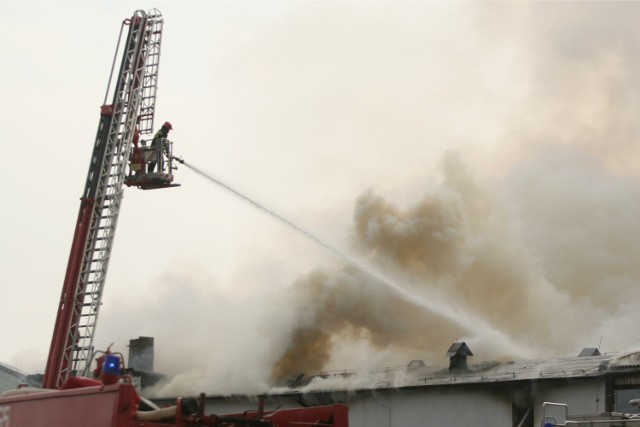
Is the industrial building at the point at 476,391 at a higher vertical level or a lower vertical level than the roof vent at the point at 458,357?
lower

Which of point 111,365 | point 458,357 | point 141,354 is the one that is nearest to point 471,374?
point 458,357

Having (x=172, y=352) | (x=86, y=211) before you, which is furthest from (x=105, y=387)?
(x=172, y=352)

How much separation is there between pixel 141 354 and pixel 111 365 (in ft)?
102

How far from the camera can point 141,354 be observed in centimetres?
4509

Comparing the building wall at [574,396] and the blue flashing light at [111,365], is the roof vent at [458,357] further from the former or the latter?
the blue flashing light at [111,365]

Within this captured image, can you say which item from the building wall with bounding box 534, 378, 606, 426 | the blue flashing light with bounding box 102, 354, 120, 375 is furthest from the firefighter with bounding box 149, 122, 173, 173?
the blue flashing light with bounding box 102, 354, 120, 375

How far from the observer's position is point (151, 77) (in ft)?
146

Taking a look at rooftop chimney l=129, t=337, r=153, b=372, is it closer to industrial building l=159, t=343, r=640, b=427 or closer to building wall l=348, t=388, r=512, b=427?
industrial building l=159, t=343, r=640, b=427

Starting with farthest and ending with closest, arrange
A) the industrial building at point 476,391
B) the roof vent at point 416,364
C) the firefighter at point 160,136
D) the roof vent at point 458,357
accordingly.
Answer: the firefighter at point 160,136, the roof vent at point 416,364, the roof vent at point 458,357, the industrial building at point 476,391

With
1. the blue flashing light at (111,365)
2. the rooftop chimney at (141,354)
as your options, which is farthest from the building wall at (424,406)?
the blue flashing light at (111,365)

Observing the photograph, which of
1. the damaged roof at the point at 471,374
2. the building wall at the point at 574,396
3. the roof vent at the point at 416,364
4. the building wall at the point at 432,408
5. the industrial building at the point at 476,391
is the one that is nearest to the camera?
the industrial building at the point at 476,391

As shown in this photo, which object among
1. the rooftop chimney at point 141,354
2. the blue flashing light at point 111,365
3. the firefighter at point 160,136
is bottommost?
the blue flashing light at point 111,365

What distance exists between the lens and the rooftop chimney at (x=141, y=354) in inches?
1772

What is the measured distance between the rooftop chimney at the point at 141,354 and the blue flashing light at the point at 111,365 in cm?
3065
